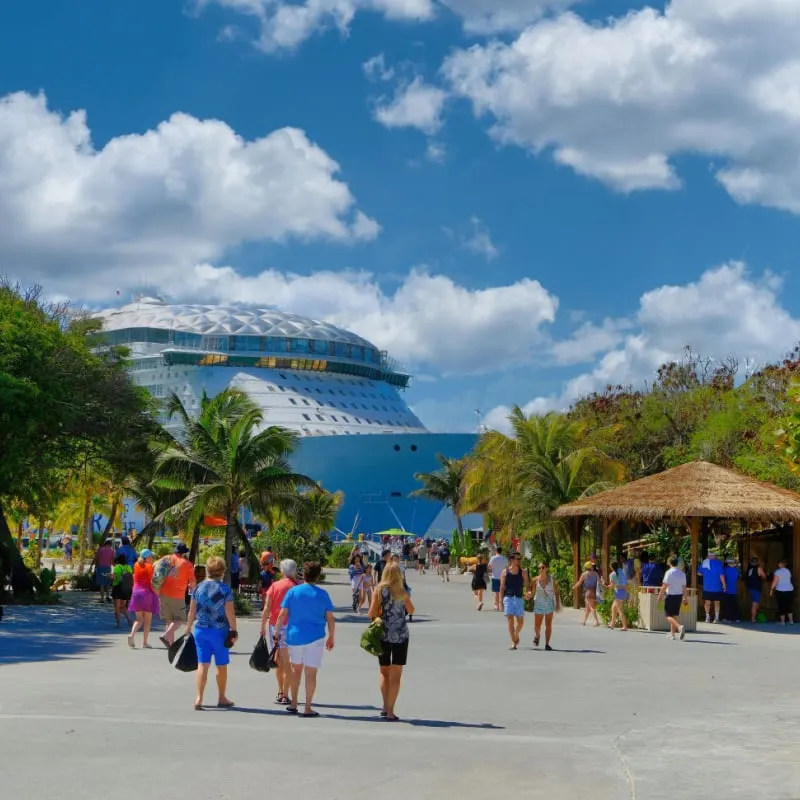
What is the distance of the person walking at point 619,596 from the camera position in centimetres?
1998

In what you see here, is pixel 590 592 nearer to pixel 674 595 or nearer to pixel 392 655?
pixel 674 595

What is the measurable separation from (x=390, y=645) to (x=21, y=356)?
14.7 meters

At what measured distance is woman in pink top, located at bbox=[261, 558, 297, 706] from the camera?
10.0 metres

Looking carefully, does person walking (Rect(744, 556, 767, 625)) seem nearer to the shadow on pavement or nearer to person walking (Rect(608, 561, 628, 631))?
person walking (Rect(608, 561, 628, 631))

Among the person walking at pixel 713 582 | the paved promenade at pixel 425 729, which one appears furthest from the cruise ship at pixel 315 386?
the paved promenade at pixel 425 729

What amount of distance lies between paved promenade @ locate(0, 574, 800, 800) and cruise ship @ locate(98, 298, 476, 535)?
44267 mm

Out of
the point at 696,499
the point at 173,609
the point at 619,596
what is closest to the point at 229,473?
the point at 619,596

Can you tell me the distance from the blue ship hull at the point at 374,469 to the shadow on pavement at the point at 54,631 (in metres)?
34.4

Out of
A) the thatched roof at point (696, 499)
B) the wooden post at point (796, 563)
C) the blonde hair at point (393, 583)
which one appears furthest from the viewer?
the wooden post at point (796, 563)

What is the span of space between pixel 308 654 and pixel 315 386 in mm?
62189

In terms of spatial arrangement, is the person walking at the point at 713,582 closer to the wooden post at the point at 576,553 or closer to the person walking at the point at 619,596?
the person walking at the point at 619,596

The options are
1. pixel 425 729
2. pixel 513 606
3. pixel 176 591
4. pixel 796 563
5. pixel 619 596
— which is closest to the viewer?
pixel 425 729

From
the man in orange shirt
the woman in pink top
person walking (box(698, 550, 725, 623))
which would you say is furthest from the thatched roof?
the woman in pink top

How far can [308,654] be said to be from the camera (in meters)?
9.34
